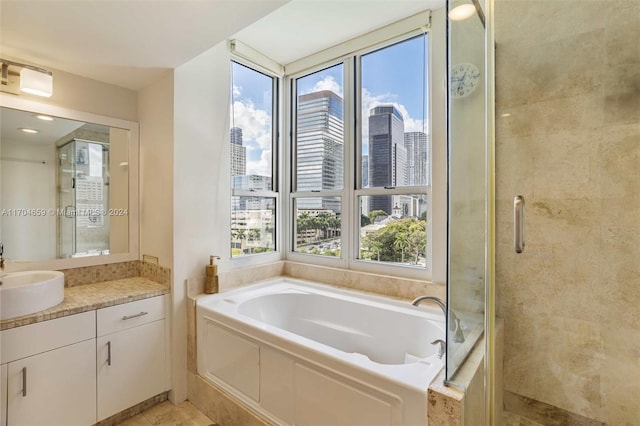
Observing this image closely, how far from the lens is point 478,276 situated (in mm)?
1337

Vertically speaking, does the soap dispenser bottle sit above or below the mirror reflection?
below

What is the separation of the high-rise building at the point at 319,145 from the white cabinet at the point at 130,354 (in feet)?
5.21

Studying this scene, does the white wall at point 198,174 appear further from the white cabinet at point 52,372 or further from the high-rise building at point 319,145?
the high-rise building at point 319,145

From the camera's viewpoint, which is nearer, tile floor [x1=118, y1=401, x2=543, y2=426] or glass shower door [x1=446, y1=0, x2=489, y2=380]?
glass shower door [x1=446, y1=0, x2=489, y2=380]

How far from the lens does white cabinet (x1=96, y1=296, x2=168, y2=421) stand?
5.89ft

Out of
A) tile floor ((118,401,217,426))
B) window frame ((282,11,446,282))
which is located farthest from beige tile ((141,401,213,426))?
window frame ((282,11,446,282))

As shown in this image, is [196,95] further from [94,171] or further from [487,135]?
[487,135]

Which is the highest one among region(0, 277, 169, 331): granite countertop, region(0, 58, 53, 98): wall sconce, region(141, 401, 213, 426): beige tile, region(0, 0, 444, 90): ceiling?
region(0, 0, 444, 90): ceiling

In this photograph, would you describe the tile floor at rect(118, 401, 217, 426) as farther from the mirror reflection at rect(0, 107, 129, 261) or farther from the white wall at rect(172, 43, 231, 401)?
the mirror reflection at rect(0, 107, 129, 261)

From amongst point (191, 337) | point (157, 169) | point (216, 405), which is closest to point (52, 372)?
point (191, 337)

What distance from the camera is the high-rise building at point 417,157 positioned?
88.2 inches

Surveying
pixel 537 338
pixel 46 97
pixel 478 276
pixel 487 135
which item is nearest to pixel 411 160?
pixel 487 135

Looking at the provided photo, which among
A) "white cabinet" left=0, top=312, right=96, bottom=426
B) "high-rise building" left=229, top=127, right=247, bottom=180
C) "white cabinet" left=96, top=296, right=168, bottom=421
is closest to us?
"white cabinet" left=0, top=312, right=96, bottom=426

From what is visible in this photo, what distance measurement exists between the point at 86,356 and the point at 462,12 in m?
2.66
